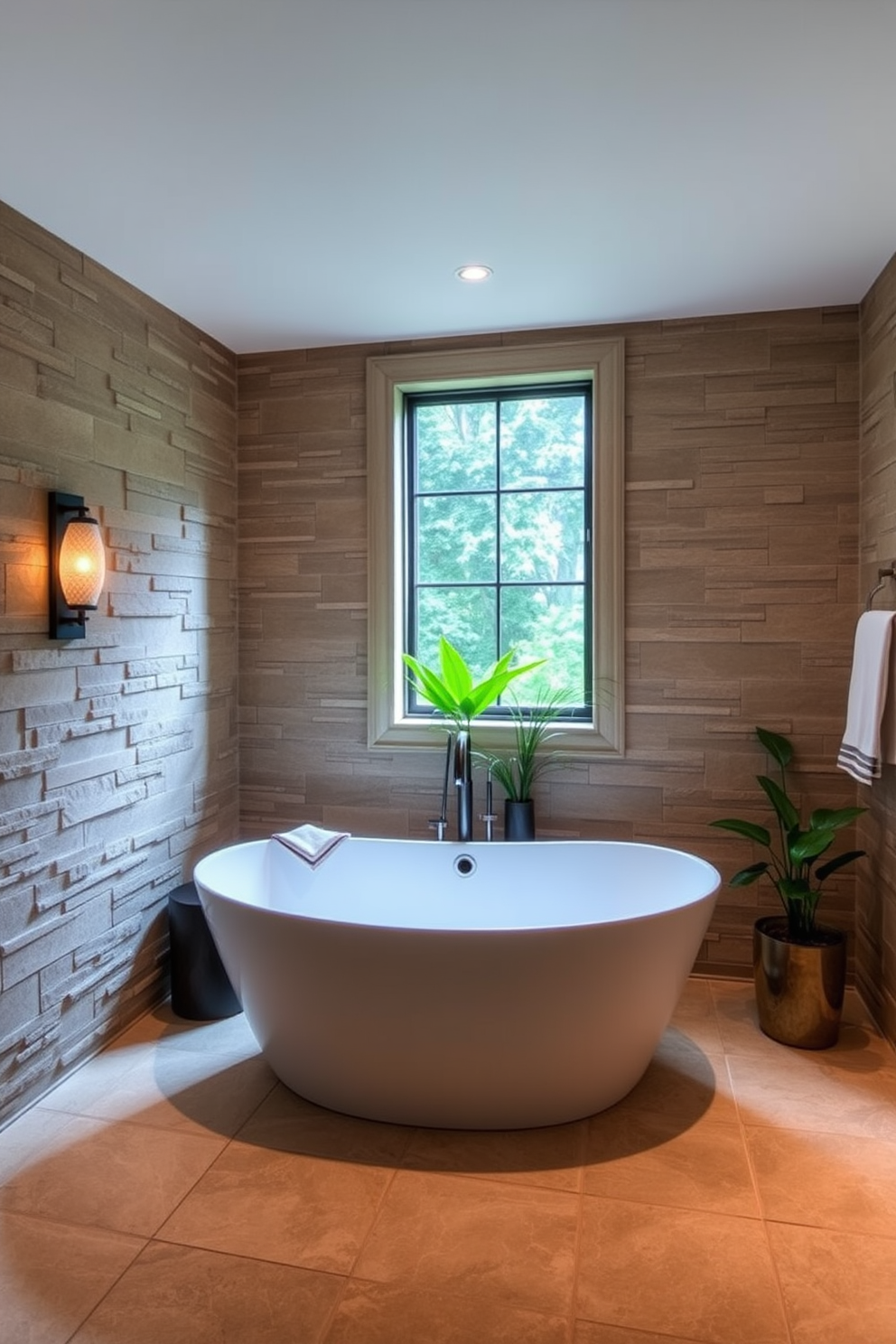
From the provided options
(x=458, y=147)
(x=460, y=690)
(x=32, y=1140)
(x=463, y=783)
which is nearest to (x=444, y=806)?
(x=463, y=783)

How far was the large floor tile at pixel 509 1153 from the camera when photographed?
6.61 feet

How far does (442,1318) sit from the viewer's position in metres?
1.61

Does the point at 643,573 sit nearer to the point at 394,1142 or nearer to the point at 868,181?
the point at 868,181

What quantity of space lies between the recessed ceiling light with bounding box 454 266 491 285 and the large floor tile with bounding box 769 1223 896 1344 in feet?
8.88

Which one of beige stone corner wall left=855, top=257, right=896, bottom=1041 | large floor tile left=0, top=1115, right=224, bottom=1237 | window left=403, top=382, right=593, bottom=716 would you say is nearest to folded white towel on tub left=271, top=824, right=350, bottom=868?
window left=403, top=382, right=593, bottom=716

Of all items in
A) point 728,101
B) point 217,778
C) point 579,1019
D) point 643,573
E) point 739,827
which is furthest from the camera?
point 217,778

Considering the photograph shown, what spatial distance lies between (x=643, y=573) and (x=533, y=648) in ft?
1.73

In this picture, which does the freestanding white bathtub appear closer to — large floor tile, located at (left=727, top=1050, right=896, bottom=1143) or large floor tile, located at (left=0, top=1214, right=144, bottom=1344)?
large floor tile, located at (left=727, top=1050, right=896, bottom=1143)

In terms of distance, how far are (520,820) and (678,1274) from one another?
1.53 meters

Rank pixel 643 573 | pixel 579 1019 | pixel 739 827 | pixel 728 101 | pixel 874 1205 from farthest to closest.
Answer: pixel 643 573 < pixel 739 827 < pixel 579 1019 < pixel 874 1205 < pixel 728 101

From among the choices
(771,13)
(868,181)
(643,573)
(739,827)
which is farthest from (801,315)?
(739,827)

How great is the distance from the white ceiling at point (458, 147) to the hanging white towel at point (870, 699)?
1152 millimetres

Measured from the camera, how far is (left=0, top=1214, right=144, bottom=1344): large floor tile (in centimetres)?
159

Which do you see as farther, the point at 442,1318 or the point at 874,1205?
the point at 874,1205
